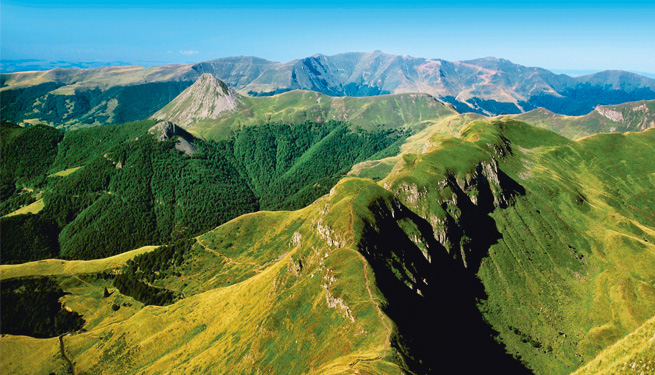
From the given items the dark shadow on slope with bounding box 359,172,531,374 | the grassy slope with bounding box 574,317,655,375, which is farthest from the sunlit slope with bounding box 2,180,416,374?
the grassy slope with bounding box 574,317,655,375

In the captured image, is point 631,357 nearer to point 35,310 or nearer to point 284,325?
point 284,325

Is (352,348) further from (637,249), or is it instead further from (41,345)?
(637,249)

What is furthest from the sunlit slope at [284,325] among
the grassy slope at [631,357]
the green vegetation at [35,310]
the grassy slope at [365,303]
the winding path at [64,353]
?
the grassy slope at [631,357]

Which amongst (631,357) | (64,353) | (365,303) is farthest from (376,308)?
(64,353)

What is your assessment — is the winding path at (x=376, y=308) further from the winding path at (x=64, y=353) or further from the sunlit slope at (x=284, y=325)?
the winding path at (x=64, y=353)

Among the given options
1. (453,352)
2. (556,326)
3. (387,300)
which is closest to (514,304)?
(556,326)

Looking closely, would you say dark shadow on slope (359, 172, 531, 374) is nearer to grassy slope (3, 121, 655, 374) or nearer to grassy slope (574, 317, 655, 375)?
grassy slope (3, 121, 655, 374)
